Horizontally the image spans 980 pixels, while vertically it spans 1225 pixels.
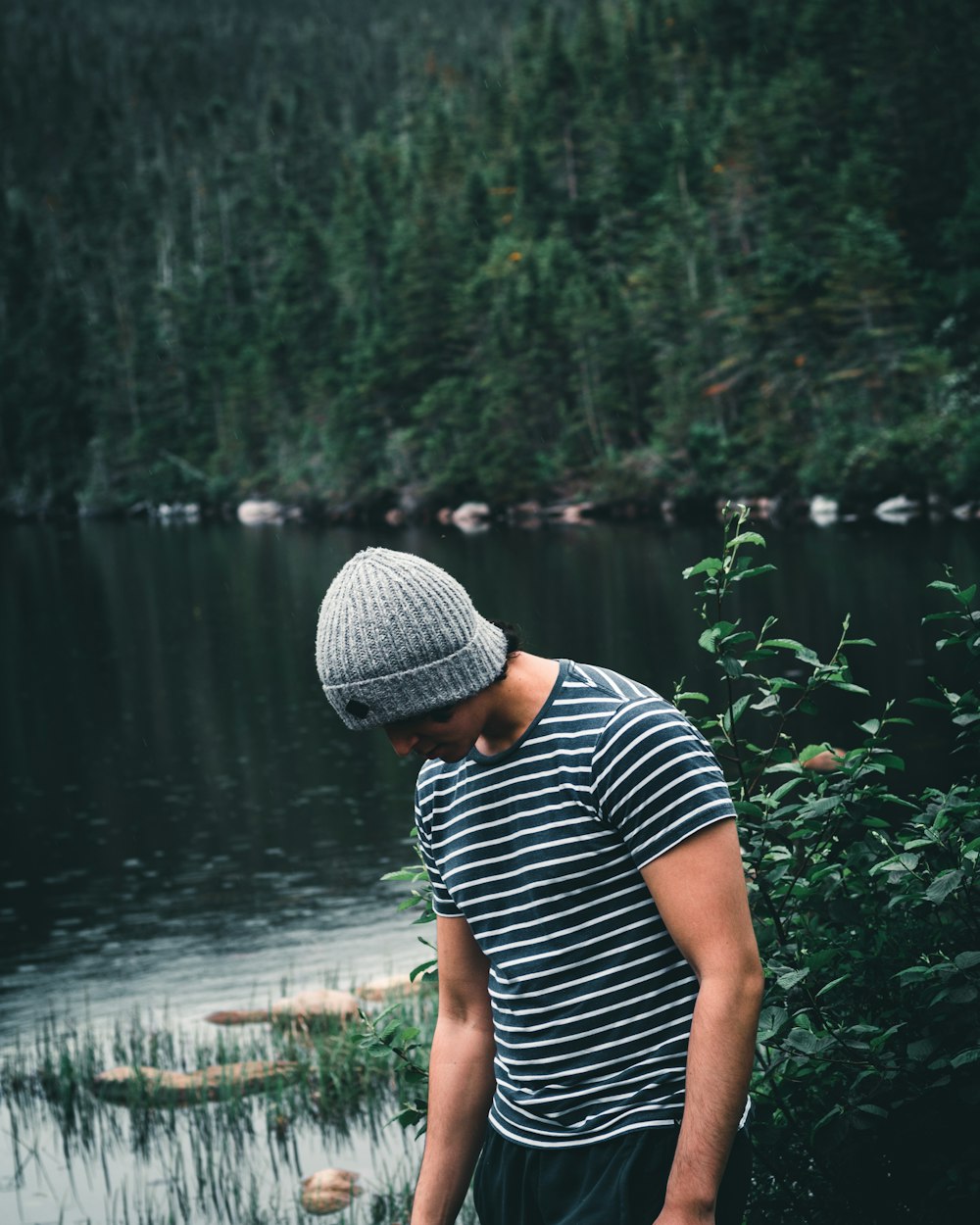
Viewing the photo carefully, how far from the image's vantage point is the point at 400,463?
253 ft

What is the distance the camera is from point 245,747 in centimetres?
2311

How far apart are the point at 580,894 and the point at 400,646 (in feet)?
1.49

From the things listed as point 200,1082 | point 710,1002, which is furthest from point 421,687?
point 200,1082

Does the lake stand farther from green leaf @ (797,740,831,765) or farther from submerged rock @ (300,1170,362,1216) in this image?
submerged rock @ (300,1170,362,1216)

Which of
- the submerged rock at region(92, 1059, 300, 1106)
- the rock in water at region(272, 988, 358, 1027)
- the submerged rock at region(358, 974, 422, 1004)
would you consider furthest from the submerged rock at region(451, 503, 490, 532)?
the submerged rock at region(92, 1059, 300, 1106)

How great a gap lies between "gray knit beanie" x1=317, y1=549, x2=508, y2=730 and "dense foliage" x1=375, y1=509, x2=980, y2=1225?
0.96 meters

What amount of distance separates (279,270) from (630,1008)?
10372 centimetres

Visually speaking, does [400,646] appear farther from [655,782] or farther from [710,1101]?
[710,1101]

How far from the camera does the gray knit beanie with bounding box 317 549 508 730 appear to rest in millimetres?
2318

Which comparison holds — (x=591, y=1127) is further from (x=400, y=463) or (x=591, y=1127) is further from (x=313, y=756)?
(x=400, y=463)

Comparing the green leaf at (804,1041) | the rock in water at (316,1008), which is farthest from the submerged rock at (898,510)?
the green leaf at (804,1041)

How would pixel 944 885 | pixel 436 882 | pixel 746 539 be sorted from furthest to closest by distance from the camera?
pixel 746 539, pixel 944 885, pixel 436 882

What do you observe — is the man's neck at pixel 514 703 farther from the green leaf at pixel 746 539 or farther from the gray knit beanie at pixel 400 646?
the green leaf at pixel 746 539

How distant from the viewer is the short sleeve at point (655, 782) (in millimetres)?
2205
